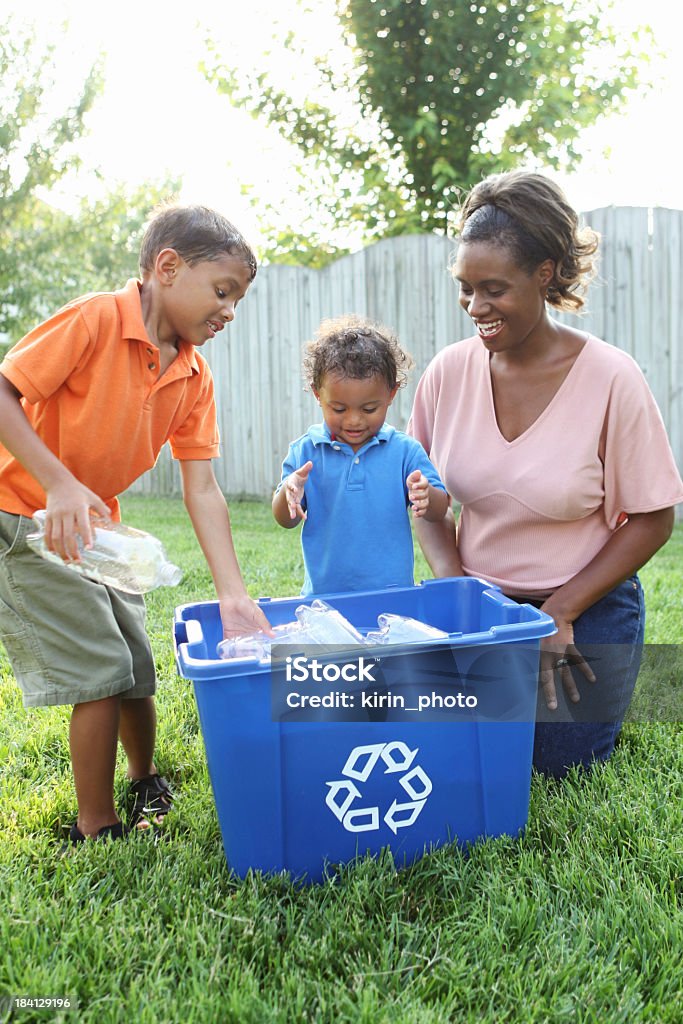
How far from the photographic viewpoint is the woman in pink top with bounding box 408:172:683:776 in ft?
7.64

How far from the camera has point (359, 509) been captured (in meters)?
2.53

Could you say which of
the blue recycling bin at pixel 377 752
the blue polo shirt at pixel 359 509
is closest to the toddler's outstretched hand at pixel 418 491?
the blue polo shirt at pixel 359 509

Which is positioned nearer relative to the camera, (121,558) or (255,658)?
(255,658)

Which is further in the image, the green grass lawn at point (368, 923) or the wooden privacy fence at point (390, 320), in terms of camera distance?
the wooden privacy fence at point (390, 320)

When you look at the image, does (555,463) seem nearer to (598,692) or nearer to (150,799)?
(598,692)

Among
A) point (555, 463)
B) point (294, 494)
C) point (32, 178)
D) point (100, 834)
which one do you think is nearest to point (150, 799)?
point (100, 834)

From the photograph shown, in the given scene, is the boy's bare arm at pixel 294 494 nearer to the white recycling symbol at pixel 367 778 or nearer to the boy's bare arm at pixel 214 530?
the boy's bare arm at pixel 214 530

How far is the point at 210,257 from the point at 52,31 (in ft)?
28.9

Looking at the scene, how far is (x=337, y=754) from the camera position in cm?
180

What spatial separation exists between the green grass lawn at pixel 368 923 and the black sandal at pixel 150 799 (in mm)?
46

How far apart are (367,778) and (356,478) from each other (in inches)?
37.5

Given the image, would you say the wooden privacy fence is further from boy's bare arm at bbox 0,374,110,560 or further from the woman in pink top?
boy's bare arm at bbox 0,374,110,560

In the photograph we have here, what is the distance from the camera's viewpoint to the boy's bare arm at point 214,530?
224cm

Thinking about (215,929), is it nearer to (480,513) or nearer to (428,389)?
(480,513)
